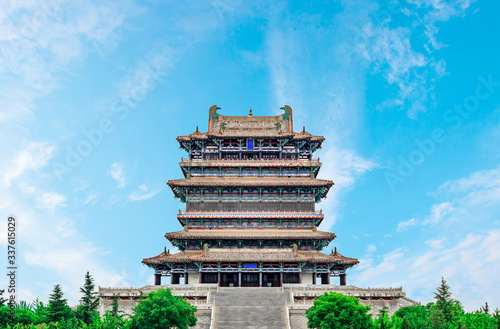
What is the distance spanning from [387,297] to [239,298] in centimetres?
1413

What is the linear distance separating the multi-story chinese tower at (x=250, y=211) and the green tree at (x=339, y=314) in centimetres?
1665

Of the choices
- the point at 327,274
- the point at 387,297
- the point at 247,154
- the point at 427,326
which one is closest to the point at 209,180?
the point at 247,154

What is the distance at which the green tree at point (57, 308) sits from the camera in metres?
41.8

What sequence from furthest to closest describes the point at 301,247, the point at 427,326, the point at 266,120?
the point at 266,120, the point at 301,247, the point at 427,326

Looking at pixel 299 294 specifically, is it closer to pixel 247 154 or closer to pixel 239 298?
pixel 239 298

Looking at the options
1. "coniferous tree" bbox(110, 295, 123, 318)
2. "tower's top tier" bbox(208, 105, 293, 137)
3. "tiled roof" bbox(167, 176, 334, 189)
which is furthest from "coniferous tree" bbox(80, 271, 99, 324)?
"tower's top tier" bbox(208, 105, 293, 137)

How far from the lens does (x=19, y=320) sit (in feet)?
138

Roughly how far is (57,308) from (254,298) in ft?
57.0

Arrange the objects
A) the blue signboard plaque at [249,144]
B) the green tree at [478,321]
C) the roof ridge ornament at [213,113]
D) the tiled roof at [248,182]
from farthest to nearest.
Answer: the roof ridge ornament at [213,113] < the blue signboard plaque at [249,144] < the tiled roof at [248,182] < the green tree at [478,321]

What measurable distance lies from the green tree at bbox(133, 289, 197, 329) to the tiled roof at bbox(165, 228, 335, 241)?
63.5 feet

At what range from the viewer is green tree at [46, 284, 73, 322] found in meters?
41.8

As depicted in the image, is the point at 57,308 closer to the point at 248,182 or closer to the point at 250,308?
the point at 250,308

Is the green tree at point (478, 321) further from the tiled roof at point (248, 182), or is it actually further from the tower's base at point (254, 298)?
the tiled roof at point (248, 182)

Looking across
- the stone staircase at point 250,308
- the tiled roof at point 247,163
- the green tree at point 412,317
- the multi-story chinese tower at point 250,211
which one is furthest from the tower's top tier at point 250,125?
the green tree at point 412,317
